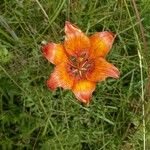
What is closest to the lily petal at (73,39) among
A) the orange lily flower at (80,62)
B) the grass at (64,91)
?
the orange lily flower at (80,62)

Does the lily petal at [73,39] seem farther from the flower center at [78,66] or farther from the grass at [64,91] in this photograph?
the grass at [64,91]

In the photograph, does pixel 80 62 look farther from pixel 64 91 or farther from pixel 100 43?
pixel 64 91

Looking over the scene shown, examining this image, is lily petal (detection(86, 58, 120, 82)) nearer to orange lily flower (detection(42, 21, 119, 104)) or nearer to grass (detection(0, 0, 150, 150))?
orange lily flower (detection(42, 21, 119, 104))

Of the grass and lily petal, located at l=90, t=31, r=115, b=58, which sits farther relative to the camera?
the grass

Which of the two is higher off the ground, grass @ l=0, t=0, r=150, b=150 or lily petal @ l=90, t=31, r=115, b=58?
lily petal @ l=90, t=31, r=115, b=58

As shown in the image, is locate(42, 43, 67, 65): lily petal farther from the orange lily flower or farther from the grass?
the grass

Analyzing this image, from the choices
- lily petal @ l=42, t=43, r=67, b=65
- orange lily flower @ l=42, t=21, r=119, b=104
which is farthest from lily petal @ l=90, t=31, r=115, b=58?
lily petal @ l=42, t=43, r=67, b=65

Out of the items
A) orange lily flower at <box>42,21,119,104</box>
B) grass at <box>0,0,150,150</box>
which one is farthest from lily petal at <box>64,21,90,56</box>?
grass at <box>0,0,150,150</box>
